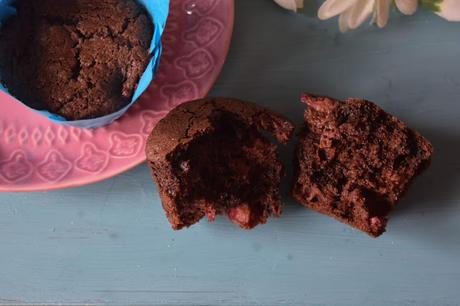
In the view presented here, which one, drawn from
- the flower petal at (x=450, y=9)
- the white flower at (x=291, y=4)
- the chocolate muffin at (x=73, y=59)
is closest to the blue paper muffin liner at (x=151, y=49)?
the chocolate muffin at (x=73, y=59)

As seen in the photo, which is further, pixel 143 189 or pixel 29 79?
pixel 143 189

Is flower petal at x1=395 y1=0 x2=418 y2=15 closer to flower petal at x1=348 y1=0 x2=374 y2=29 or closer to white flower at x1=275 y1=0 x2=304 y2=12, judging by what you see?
flower petal at x1=348 y1=0 x2=374 y2=29

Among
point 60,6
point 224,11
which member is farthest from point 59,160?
point 224,11

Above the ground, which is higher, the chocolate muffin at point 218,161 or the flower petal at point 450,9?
the flower petal at point 450,9

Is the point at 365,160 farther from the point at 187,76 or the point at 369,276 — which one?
the point at 187,76

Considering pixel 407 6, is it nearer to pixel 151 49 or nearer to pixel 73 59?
pixel 151 49

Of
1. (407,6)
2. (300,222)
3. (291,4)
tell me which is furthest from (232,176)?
(407,6)

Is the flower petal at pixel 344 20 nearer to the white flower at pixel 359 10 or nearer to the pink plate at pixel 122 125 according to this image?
the white flower at pixel 359 10
